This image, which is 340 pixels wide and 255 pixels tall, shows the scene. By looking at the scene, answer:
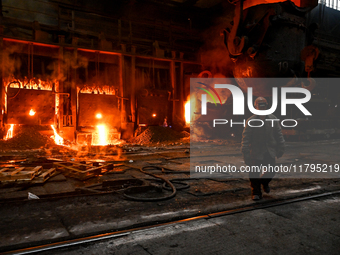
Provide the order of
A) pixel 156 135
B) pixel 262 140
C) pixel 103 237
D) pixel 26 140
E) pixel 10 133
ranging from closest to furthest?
pixel 103 237 → pixel 262 140 → pixel 26 140 → pixel 10 133 → pixel 156 135

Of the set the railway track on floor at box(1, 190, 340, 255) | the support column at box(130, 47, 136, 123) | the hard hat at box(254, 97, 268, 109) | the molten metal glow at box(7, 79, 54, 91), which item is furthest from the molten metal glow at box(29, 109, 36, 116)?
the hard hat at box(254, 97, 268, 109)

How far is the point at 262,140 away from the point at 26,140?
8.54m

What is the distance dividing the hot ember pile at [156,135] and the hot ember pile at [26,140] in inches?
143

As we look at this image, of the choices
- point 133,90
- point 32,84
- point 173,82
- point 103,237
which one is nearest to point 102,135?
point 133,90

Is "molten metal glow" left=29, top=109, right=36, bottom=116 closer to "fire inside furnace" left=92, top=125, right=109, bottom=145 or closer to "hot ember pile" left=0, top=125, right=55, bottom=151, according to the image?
"hot ember pile" left=0, top=125, right=55, bottom=151

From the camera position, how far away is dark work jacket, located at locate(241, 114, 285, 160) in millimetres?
3766

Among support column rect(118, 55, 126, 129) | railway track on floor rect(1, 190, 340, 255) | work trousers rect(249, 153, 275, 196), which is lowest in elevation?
railway track on floor rect(1, 190, 340, 255)

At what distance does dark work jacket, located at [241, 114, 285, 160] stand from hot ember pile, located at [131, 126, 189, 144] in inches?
299

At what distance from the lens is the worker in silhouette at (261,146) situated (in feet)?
12.3

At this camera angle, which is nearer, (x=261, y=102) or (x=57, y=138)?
(x=261, y=102)

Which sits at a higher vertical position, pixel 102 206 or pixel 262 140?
pixel 262 140

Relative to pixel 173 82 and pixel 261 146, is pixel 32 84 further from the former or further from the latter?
pixel 261 146

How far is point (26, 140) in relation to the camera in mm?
9234

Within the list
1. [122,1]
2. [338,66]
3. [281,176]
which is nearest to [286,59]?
[281,176]
